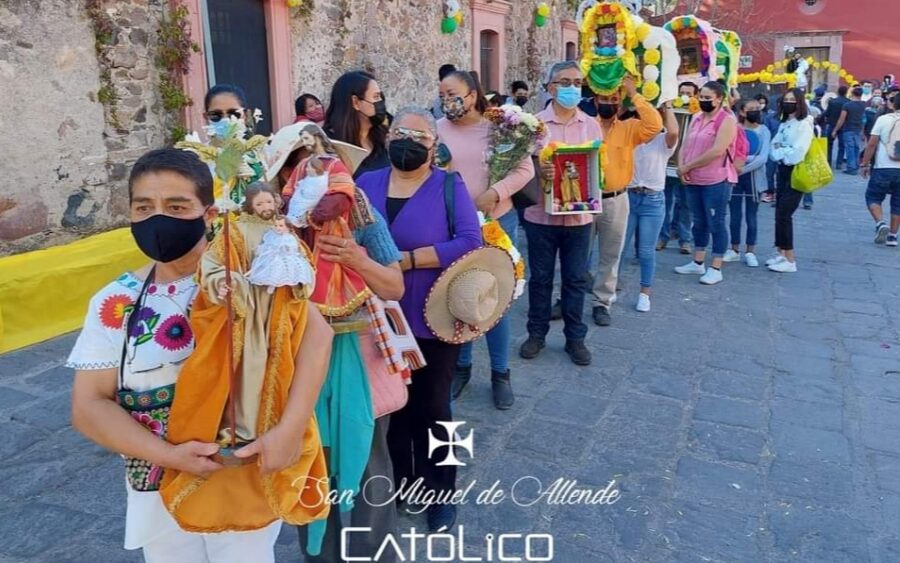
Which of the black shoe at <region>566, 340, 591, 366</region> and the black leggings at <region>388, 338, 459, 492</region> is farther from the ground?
the black leggings at <region>388, 338, 459, 492</region>

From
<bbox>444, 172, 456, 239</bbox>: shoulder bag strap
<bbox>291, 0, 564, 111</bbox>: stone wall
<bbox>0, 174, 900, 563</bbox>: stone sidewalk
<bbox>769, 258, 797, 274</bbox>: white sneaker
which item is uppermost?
<bbox>291, 0, 564, 111</bbox>: stone wall

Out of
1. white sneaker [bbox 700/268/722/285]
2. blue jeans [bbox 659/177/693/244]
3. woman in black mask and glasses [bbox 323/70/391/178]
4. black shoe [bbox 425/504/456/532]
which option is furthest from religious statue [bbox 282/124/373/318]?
blue jeans [bbox 659/177/693/244]

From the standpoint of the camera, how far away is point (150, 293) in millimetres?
1926

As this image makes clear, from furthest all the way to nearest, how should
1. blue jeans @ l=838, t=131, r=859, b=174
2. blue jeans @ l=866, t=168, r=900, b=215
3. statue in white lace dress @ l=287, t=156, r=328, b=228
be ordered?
blue jeans @ l=838, t=131, r=859, b=174, blue jeans @ l=866, t=168, r=900, b=215, statue in white lace dress @ l=287, t=156, r=328, b=228

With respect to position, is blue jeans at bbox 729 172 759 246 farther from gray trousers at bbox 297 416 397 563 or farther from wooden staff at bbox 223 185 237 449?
wooden staff at bbox 223 185 237 449

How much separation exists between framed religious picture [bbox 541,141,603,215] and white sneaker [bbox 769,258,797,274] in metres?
3.67

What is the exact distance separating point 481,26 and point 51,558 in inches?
535

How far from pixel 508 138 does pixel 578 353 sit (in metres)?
1.72

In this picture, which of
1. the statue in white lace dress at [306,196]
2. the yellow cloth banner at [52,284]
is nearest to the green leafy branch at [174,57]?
the yellow cloth banner at [52,284]

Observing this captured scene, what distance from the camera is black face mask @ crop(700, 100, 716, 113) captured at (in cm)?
697

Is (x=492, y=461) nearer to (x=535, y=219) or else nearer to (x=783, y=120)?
(x=535, y=219)

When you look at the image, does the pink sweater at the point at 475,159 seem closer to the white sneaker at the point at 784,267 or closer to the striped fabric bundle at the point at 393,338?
the striped fabric bundle at the point at 393,338

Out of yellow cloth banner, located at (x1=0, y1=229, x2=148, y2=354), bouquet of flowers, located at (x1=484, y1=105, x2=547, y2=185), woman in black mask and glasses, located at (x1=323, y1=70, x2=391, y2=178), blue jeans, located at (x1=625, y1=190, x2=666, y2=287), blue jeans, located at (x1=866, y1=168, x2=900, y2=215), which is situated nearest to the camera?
woman in black mask and glasses, located at (x1=323, y1=70, x2=391, y2=178)

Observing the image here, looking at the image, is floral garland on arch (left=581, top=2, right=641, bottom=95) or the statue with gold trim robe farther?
floral garland on arch (left=581, top=2, right=641, bottom=95)
